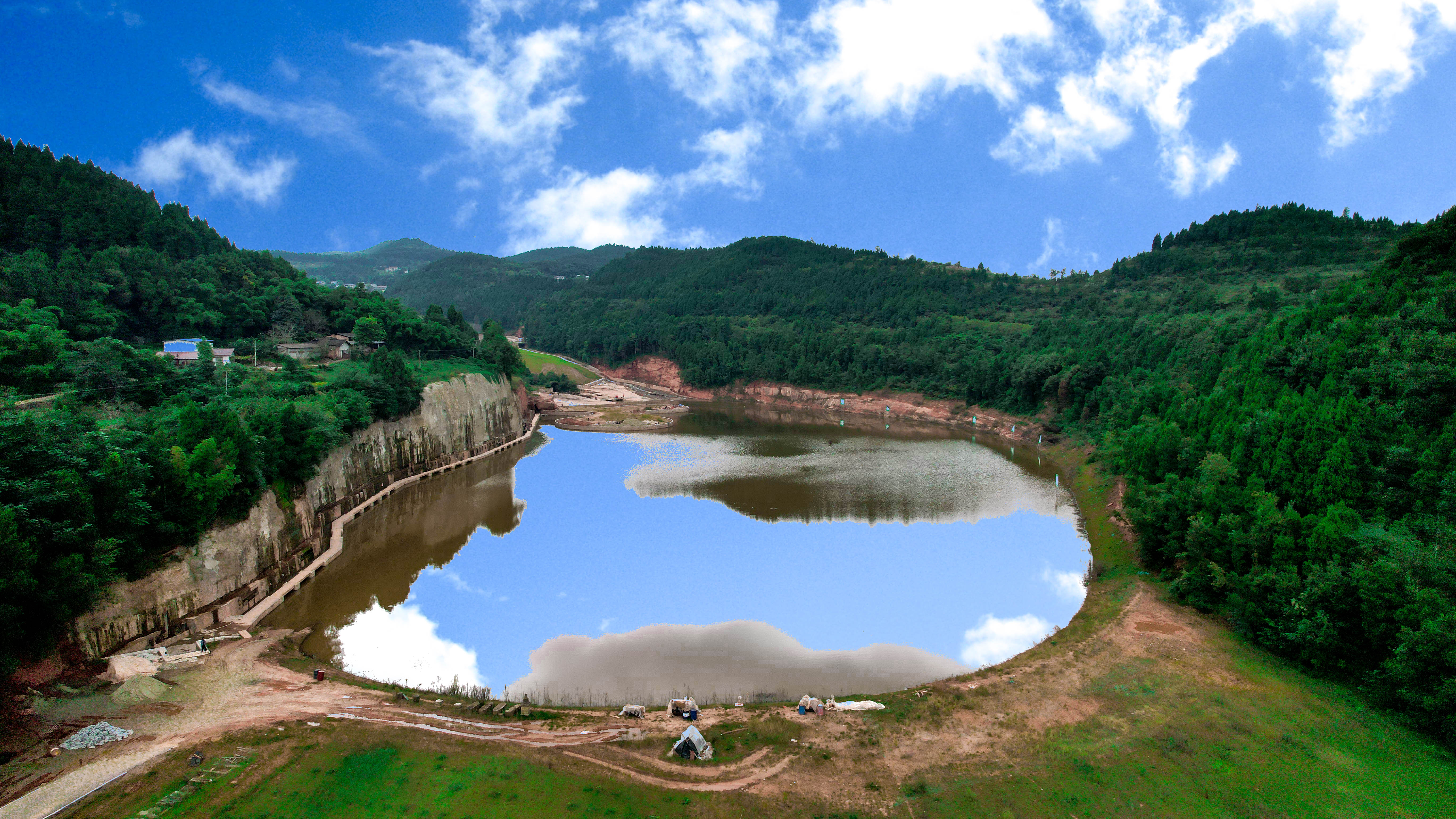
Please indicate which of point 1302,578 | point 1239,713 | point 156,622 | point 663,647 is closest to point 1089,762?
point 1239,713

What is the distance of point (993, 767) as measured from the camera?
13539 mm

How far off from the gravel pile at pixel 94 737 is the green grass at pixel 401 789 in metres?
1.69

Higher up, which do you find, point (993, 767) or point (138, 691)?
point (138, 691)

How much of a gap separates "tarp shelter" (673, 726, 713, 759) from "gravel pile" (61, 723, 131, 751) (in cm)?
1214

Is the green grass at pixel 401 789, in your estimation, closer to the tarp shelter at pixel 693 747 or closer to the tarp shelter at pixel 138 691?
the tarp shelter at pixel 693 747

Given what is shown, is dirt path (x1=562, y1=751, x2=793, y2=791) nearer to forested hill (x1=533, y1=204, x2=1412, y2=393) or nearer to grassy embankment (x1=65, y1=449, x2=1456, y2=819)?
grassy embankment (x1=65, y1=449, x2=1456, y2=819)

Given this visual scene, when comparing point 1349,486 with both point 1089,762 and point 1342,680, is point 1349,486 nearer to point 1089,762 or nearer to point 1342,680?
point 1342,680

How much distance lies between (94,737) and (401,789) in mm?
7367

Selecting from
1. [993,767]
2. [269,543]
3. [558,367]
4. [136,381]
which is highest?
[558,367]

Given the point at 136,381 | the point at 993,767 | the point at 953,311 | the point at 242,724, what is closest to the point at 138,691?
the point at 242,724

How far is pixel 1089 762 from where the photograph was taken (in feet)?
44.6

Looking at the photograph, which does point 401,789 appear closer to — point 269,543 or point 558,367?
point 269,543

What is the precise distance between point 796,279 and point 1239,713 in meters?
125

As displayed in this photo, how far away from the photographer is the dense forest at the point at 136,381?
Result: 16047 mm
